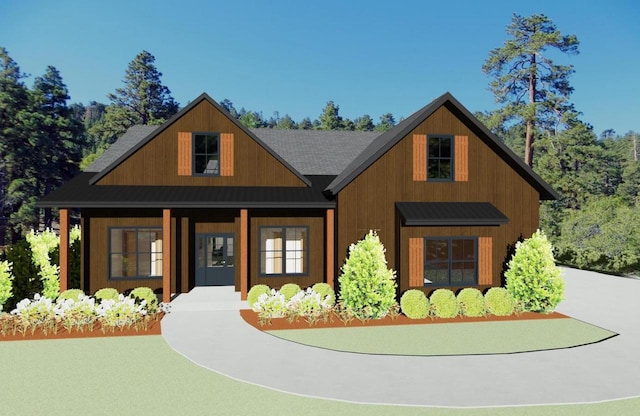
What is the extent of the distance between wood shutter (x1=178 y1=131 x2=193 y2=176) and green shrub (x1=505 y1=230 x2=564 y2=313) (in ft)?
38.5

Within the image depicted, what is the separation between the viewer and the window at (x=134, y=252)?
1831cm

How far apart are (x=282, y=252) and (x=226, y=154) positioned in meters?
4.18

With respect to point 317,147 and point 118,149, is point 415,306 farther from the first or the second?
point 118,149

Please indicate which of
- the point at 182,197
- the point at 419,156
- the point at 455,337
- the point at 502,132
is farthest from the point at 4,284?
the point at 502,132

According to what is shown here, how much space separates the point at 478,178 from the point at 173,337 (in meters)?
11.5

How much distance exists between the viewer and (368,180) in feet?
57.3

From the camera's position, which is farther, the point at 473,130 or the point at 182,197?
the point at 473,130

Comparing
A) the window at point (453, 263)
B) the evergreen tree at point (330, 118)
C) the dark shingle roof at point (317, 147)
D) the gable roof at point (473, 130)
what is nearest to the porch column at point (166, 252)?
the gable roof at point (473, 130)

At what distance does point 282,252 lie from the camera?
19.0m

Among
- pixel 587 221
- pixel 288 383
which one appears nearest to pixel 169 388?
pixel 288 383

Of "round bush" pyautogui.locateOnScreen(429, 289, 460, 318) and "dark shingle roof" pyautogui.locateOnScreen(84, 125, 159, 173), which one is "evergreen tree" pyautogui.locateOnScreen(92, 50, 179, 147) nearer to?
"dark shingle roof" pyautogui.locateOnScreen(84, 125, 159, 173)

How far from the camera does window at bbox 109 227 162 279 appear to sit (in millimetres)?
18312

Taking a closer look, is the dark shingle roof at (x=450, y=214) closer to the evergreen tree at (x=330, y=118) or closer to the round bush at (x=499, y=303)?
the round bush at (x=499, y=303)

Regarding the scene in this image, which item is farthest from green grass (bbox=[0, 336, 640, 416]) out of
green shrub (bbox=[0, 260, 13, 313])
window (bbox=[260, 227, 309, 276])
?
window (bbox=[260, 227, 309, 276])
